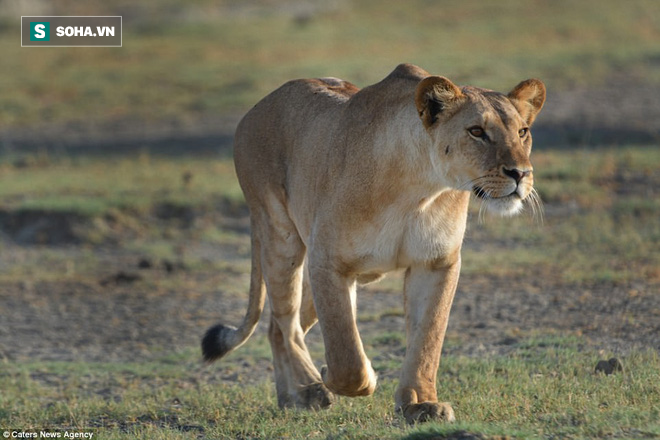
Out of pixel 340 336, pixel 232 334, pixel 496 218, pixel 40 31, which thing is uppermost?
pixel 40 31

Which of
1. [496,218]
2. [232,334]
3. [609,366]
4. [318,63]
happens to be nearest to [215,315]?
[232,334]

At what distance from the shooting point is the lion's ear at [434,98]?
4723 millimetres

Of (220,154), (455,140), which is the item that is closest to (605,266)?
(455,140)

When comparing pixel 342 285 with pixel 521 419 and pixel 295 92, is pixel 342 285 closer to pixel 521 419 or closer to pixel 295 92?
pixel 521 419

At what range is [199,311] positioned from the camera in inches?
348

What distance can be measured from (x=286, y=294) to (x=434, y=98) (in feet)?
5.19

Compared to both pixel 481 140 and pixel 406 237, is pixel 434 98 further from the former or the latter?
pixel 406 237

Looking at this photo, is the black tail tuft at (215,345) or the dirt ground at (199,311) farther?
the dirt ground at (199,311)

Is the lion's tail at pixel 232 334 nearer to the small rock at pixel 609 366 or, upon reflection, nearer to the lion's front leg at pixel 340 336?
the lion's front leg at pixel 340 336

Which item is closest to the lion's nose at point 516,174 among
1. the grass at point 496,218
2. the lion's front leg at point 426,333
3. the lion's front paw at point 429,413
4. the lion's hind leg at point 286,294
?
the lion's front leg at point 426,333

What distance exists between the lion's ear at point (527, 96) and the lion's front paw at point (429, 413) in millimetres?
1287

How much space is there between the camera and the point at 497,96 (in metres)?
4.87

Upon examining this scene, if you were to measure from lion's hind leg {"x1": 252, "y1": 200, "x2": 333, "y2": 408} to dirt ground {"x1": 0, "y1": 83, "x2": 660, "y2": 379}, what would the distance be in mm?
1070

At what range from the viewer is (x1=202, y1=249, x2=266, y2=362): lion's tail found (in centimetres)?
626
